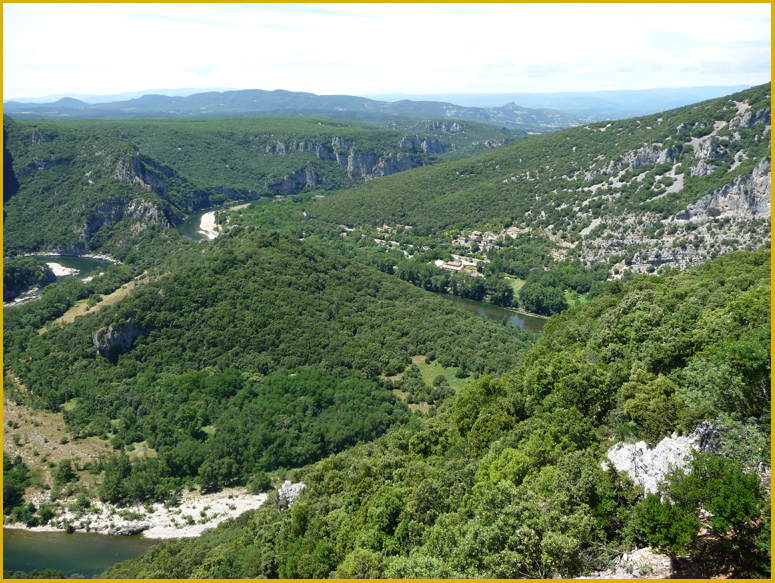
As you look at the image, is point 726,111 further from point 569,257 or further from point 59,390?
point 59,390

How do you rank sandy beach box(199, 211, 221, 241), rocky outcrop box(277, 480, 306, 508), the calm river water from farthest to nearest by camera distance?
sandy beach box(199, 211, 221, 241) < the calm river water < rocky outcrop box(277, 480, 306, 508)

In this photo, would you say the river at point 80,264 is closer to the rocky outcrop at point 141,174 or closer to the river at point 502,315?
the rocky outcrop at point 141,174

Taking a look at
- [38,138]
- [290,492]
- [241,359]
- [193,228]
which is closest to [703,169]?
[241,359]

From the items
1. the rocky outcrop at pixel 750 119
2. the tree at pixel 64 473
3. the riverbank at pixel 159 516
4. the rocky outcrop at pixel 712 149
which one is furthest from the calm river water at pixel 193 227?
the rocky outcrop at pixel 750 119

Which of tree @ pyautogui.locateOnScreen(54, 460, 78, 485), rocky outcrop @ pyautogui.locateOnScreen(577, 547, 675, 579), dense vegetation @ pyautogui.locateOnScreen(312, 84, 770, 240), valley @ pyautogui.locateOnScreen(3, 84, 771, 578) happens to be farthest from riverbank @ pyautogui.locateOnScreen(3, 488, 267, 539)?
dense vegetation @ pyautogui.locateOnScreen(312, 84, 770, 240)

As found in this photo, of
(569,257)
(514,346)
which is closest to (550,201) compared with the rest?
(569,257)

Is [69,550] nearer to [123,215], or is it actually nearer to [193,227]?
[123,215]

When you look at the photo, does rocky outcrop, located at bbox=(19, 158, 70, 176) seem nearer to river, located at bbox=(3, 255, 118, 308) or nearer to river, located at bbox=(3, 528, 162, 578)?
river, located at bbox=(3, 255, 118, 308)

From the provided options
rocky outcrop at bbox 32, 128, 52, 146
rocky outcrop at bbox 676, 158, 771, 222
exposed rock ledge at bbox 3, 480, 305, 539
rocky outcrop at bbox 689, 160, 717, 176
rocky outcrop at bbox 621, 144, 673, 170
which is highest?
rocky outcrop at bbox 32, 128, 52, 146
